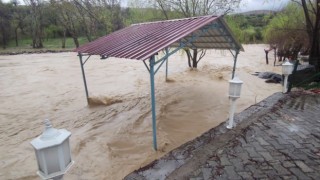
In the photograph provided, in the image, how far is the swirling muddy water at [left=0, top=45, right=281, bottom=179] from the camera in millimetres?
5569

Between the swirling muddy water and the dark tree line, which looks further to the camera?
the dark tree line

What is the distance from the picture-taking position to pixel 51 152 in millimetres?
2387

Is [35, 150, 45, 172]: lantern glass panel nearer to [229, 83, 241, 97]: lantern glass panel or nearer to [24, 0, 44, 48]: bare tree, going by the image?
[229, 83, 241, 97]: lantern glass panel

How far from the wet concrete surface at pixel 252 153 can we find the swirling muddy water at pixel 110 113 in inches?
34.5

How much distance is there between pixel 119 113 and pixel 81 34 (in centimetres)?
3934

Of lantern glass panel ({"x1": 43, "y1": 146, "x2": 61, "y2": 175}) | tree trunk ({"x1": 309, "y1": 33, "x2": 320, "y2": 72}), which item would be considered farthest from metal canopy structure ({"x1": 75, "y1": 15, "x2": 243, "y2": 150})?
tree trunk ({"x1": 309, "y1": 33, "x2": 320, "y2": 72})

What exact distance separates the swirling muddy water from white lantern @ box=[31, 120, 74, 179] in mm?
2488

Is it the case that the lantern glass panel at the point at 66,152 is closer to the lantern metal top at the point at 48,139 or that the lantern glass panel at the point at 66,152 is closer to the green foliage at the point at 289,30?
the lantern metal top at the point at 48,139

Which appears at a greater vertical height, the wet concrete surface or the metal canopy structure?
the metal canopy structure

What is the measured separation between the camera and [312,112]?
675cm

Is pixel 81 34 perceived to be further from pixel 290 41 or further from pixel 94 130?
pixel 94 130

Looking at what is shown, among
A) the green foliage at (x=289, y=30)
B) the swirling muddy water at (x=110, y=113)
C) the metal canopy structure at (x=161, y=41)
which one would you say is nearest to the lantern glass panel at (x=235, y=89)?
the metal canopy structure at (x=161, y=41)

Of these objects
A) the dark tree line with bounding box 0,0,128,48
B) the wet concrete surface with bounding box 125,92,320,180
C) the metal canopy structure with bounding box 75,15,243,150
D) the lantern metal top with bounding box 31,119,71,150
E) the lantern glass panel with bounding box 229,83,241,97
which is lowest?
the wet concrete surface with bounding box 125,92,320,180

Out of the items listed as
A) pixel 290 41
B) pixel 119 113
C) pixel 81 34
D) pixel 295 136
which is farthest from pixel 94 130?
pixel 81 34
